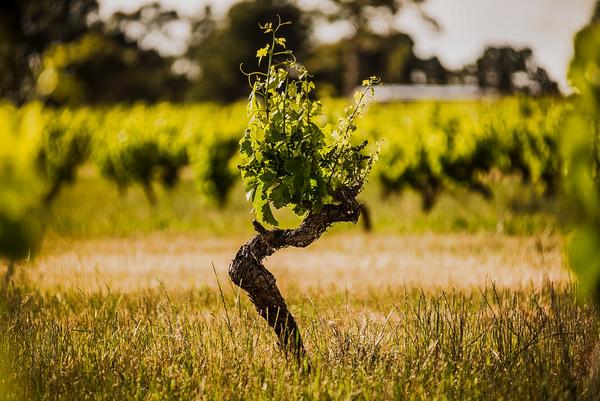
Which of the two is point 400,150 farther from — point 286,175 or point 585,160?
point 585,160

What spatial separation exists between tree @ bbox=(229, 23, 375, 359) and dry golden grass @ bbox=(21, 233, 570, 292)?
5.73 feet

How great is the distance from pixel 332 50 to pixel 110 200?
31.2 metres

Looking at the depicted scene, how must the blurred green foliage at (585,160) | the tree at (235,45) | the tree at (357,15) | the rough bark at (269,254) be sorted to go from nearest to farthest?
the blurred green foliage at (585,160) < the rough bark at (269,254) < the tree at (357,15) < the tree at (235,45)

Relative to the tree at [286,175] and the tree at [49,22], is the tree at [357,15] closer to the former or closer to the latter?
the tree at [49,22]

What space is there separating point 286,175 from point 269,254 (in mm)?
437

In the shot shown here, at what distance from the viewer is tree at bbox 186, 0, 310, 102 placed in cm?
4872

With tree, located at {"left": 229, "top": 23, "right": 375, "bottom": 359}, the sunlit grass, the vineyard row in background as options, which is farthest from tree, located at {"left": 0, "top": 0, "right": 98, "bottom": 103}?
tree, located at {"left": 229, "top": 23, "right": 375, "bottom": 359}

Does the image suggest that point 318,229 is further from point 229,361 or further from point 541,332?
point 541,332

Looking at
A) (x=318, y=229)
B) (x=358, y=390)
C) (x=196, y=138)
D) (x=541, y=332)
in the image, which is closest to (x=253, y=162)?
(x=318, y=229)

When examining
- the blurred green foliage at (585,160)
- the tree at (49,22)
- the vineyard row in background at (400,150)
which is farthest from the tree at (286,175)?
the tree at (49,22)

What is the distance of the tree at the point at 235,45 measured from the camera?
48719mm

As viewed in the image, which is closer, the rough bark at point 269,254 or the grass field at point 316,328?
the grass field at point 316,328

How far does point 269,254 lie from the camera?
436 cm

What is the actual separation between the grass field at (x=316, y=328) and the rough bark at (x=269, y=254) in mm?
149
